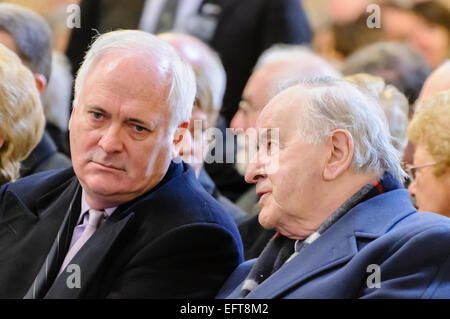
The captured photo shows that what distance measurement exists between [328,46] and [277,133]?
13.1 ft

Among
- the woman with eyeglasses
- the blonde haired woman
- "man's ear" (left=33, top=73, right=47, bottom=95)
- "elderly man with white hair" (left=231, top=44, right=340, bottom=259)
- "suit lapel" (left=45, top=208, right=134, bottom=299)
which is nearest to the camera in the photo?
"suit lapel" (left=45, top=208, right=134, bottom=299)

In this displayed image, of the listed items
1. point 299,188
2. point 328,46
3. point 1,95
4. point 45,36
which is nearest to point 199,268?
point 299,188

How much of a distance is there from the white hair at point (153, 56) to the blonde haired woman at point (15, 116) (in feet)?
1.72

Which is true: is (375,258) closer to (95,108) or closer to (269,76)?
(95,108)

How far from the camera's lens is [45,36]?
3889 mm

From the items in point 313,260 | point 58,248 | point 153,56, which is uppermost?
point 153,56

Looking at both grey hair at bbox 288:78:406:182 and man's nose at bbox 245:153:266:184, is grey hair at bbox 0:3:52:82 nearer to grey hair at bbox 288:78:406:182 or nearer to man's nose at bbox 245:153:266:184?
man's nose at bbox 245:153:266:184

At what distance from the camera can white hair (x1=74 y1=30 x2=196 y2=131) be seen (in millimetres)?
2510

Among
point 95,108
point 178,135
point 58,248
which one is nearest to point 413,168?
point 178,135

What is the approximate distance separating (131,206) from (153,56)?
1.50ft

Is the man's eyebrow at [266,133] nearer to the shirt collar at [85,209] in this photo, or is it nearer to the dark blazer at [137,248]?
the dark blazer at [137,248]

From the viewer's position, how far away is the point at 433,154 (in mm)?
2760

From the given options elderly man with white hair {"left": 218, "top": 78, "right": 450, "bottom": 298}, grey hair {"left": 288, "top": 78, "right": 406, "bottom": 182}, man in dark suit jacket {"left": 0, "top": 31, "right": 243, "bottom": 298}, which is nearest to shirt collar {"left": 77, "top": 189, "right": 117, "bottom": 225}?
man in dark suit jacket {"left": 0, "top": 31, "right": 243, "bottom": 298}

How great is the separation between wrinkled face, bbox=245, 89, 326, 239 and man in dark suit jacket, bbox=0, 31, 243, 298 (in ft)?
0.54
